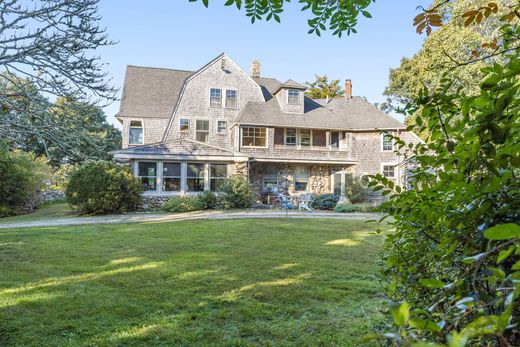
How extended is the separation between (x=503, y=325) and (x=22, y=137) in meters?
6.60

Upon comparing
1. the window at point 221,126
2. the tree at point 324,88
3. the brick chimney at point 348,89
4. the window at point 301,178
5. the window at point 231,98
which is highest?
the tree at point 324,88

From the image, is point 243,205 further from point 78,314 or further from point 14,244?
point 78,314

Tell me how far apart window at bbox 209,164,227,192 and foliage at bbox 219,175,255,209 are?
1.58 m

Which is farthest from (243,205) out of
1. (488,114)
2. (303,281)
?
(488,114)

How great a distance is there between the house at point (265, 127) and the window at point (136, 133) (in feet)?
0.20

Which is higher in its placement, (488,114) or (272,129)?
(272,129)

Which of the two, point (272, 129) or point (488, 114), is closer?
point (488, 114)

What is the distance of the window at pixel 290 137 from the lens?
2273 centimetres

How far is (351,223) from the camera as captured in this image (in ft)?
41.2

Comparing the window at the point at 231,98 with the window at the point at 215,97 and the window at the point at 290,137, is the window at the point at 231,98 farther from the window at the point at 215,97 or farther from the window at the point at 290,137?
the window at the point at 290,137

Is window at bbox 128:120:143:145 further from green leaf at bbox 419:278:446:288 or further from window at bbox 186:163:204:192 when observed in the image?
green leaf at bbox 419:278:446:288

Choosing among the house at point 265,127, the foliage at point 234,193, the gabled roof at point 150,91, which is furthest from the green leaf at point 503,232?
the gabled roof at point 150,91

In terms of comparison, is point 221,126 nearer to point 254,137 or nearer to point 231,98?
point 231,98

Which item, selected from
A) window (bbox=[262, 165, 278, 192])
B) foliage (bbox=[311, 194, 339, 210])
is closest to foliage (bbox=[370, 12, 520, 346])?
foliage (bbox=[311, 194, 339, 210])
